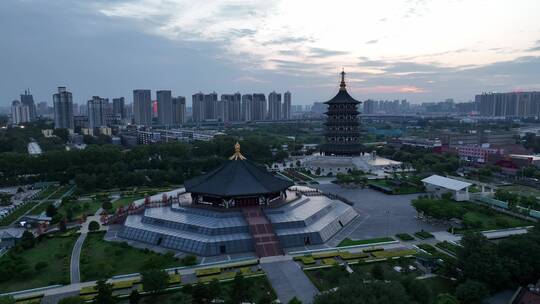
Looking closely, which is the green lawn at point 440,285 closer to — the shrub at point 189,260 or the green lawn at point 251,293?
the green lawn at point 251,293

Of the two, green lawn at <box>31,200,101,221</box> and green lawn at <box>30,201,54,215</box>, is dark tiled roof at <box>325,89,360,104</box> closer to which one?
green lawn at <box>31,200,101,221</box>

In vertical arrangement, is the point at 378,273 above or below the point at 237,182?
below

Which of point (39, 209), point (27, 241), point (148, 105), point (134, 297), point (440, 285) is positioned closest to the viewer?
point (134, 297)

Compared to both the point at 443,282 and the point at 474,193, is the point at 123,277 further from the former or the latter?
the point at 474,193

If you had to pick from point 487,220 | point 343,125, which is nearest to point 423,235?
point 487,220

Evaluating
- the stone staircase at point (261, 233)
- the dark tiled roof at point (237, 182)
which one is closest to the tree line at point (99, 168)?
the dark tiled roof at point (237, 182)

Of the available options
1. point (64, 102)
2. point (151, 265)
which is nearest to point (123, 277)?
point (151, 265)

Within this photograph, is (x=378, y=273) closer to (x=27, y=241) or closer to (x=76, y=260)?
(x=76, y=260)
